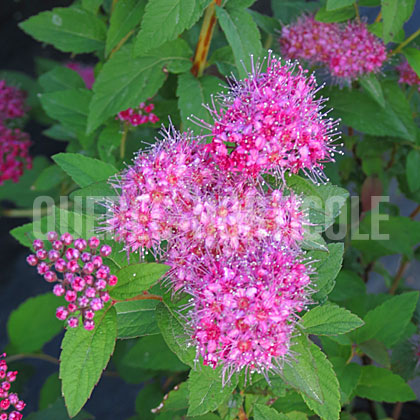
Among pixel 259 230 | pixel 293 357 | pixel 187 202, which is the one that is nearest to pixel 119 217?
pixel 187 202

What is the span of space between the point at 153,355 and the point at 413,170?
0.77 meters

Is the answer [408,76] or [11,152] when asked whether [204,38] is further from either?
[11,152]

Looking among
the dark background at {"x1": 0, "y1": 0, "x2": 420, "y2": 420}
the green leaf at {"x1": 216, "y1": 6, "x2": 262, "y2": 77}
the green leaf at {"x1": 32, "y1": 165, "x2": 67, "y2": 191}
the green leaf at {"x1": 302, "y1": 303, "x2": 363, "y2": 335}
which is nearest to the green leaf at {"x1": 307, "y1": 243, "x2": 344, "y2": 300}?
the green leaf at {"x1": 302, "y1": 303, "x2": 363, "y2": 335}

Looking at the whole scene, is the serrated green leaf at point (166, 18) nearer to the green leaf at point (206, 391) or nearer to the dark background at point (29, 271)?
the green leaf at point (206, 391)

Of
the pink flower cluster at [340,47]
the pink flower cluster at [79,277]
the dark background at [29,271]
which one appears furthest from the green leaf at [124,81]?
the dark background at [29,271]

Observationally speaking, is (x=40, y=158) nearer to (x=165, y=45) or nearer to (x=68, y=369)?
(x=165, y=45)

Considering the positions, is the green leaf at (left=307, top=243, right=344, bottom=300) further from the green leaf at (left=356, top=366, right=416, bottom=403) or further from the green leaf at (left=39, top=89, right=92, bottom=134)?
the green leaf at (left=39, top=89, right=92, bottom=134)

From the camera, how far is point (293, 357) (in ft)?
2.58

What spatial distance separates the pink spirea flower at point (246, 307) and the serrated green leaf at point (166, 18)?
1.37 ft

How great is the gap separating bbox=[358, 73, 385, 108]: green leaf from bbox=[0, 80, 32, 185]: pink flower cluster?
101 centimetres

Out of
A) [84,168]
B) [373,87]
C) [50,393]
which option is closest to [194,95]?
[84,168]

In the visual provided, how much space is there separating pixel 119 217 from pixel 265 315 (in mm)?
267

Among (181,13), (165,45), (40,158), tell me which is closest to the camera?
(181,13)

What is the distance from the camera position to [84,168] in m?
0.95
